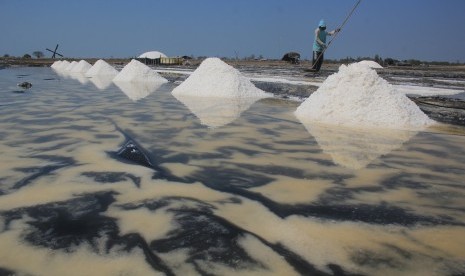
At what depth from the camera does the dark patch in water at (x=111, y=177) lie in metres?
1.96

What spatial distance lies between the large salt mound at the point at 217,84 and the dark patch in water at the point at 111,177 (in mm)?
4002

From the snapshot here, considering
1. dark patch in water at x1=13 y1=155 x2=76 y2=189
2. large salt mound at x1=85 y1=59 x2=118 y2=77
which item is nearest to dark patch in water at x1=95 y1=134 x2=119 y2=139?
dark patch in water at x1=13 y1=155 x2=76 y2=189

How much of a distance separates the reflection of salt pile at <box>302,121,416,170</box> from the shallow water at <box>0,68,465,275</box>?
0.01m

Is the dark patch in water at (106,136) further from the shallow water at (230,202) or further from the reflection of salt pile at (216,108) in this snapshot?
the reflection of salt pile at (216,108)

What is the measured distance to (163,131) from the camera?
319 centimetres

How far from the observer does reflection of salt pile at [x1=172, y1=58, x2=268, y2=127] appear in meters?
5.03

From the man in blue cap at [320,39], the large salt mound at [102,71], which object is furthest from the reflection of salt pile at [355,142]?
the large salt mound at [102,71]

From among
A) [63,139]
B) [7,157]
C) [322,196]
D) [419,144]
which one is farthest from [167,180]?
[419,144]

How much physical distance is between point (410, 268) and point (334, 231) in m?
0.30

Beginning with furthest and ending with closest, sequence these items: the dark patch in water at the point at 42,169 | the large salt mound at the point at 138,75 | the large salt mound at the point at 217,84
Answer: the large salt mound at the point at 138,75, the large salt mound at the point at 217,84, the dark patch in water at the point at 42,169

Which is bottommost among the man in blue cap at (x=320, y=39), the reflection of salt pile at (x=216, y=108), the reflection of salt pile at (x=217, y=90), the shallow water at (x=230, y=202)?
the shallow water at (x=230, y=202)

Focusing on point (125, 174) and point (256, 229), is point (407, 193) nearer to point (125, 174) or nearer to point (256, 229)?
point (256, 229)

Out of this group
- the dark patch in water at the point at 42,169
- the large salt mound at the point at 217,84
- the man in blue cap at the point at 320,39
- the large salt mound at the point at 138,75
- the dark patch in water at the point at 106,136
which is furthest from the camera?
the large salt mound at the point at 138,75

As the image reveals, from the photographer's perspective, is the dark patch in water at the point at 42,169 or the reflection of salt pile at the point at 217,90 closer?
the dark patch in water at the point at 42,169
